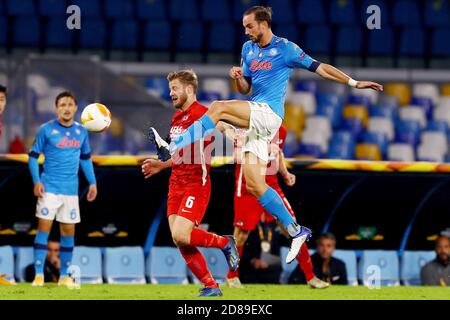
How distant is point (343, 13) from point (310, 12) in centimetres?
56

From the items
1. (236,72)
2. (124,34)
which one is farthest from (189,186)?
(124,34)

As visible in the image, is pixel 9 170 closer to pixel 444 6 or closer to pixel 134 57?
pixel 134 57

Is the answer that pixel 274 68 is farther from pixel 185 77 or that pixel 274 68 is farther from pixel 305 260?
pixel 305 260

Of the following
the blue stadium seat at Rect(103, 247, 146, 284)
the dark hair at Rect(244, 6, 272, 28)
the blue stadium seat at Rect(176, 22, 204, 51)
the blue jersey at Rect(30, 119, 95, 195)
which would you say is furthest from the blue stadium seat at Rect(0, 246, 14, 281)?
the blue stadium seat at Rect(176, 22, 204, 51)

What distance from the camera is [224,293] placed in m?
9.02

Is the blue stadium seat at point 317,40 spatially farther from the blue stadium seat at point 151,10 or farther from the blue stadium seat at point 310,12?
the blue stadium seat at point 151,10

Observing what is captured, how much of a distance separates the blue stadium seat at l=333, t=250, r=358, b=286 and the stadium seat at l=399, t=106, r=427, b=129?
6333 millimetres

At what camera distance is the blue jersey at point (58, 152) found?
998 centimetres

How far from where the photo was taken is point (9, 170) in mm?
11070

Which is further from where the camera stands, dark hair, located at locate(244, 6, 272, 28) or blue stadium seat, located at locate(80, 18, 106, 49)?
blue stadium seat, located at locate(80, 18, 106, 49)

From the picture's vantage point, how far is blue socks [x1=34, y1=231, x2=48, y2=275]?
1001 centimetres

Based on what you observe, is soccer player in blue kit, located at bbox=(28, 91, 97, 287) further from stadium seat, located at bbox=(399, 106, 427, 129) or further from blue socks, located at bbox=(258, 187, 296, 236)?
stadium seat, located at bbox=(399, 106, 427, 129)

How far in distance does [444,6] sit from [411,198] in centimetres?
835

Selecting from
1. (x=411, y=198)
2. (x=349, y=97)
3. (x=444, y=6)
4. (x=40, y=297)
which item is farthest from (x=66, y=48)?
(x=40, y=297)
